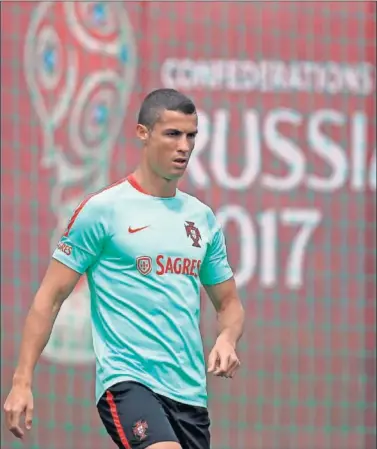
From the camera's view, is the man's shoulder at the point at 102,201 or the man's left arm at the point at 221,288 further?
the man's left arm at the point at 221,288

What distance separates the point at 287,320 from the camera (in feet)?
29.1

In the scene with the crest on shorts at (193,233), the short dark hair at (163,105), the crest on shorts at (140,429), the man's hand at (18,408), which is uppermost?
the short dark hair at (163,105)

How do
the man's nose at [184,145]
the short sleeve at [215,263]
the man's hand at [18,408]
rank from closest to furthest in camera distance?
the man's hand at [18,408] → the man's nose at [184,145] → the short sleeve at [215,263]

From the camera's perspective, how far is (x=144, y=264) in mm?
5277

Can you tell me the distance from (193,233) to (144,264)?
0.85ft

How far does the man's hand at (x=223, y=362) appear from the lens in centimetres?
509

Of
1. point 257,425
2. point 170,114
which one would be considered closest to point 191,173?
point 257,425

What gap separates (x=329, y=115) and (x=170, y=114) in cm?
359

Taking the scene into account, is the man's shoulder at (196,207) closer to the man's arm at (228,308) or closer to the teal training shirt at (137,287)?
the teal training shirt at (137,287)

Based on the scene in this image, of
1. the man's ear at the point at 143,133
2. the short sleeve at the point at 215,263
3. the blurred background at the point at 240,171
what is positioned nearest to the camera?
the man's ear at the point at 143,133

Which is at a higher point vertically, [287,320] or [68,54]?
[68,54]

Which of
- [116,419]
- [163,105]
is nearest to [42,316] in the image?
[116,419]

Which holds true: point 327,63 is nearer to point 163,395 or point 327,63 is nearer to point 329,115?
point 329,115

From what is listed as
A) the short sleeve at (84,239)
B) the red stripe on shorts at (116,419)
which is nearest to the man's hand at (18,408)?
the red stripe on shorts at (116,419)
